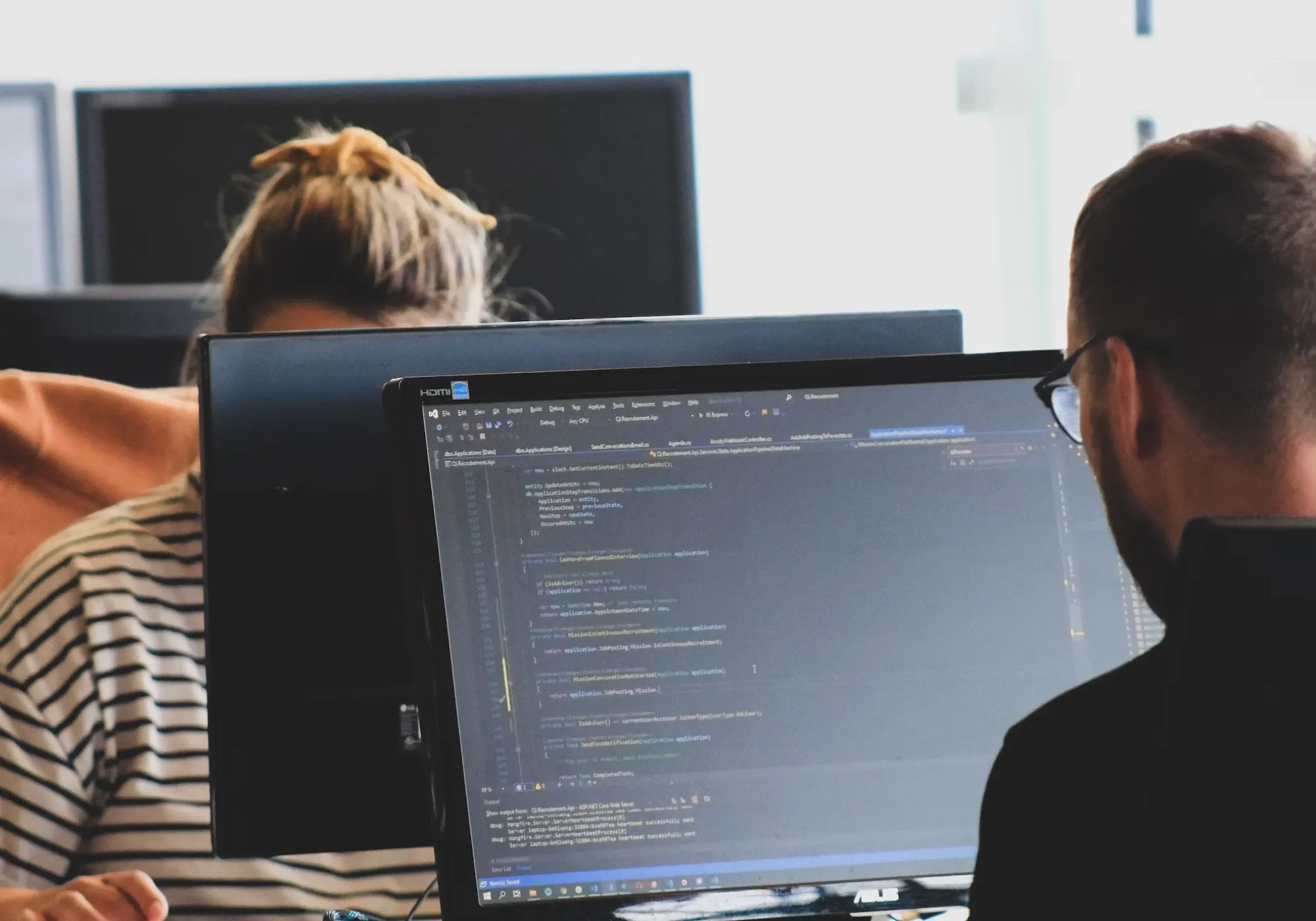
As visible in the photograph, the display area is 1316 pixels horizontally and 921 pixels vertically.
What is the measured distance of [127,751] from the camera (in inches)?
47.9

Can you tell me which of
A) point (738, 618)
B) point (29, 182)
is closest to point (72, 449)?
point (738, 618)

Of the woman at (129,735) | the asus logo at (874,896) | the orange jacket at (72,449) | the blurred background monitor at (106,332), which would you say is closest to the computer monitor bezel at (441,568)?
the asus logo at (874,896)

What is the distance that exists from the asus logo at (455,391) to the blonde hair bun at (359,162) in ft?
1.46

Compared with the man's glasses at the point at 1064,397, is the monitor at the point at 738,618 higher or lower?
lower

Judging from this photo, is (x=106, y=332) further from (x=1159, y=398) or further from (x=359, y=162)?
(x=1159, y=398)

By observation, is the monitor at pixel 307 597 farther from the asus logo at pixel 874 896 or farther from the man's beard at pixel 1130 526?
the man's beard at pixel 1130 526

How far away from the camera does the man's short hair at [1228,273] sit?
75 cm

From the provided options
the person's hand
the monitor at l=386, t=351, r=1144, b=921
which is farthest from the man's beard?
the person's hand

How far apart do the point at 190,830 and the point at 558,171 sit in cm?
173

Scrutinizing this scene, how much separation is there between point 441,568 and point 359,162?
0.57 metres

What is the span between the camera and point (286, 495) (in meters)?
0.98

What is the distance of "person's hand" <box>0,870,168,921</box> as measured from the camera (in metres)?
0.95

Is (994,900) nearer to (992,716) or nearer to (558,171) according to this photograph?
(992,716)

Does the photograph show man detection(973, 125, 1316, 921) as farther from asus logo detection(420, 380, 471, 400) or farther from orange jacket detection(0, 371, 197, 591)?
orange jacket detection(0, 371, 197, 591)
